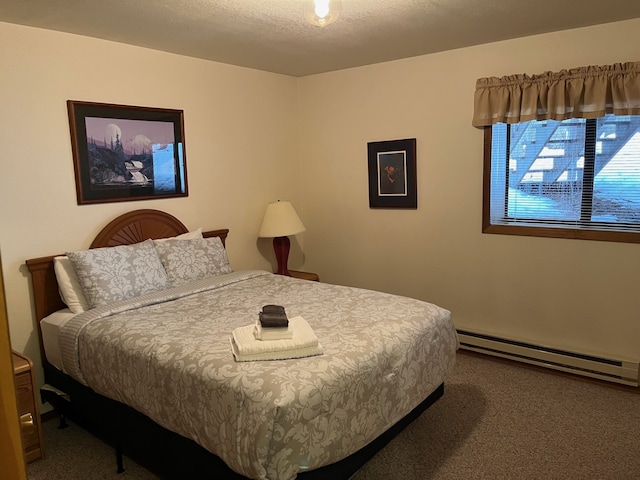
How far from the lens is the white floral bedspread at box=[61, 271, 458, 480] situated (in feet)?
5.84

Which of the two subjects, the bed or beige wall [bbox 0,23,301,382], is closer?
the bed

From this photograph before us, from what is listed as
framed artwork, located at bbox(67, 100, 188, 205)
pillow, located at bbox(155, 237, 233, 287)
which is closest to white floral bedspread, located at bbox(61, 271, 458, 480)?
pillow, located at bbox(155, 237, 233, 287)

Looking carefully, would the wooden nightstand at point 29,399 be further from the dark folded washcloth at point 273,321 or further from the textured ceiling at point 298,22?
the textured ceiling at point 298,22

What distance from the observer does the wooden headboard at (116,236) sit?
2.93 metres

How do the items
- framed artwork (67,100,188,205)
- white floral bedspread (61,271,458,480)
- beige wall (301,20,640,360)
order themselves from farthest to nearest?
beige wall (301,20,640,360) → framed artwork (67,100,188,205) → white floral bedspread (61,271,458,480)

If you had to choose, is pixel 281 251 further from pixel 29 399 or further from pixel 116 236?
pixel 29 399

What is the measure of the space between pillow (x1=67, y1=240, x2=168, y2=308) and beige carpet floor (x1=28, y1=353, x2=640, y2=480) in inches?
34.0

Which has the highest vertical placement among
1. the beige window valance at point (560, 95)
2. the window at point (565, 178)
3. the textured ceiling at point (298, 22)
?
the textured ceiling at point (298, 22)

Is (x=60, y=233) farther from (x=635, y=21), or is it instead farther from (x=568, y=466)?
(x=635, y=21)

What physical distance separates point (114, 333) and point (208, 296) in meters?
0.72

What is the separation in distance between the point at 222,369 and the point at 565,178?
2.76 metres

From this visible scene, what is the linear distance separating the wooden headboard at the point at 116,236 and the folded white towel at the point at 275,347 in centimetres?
155

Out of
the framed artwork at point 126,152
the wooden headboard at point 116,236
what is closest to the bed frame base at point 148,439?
the wooden headboard at point 116,236

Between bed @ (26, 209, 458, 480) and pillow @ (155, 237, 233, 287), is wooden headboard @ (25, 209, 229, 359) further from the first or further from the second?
pillow @ (155, 237, 233, 287)
